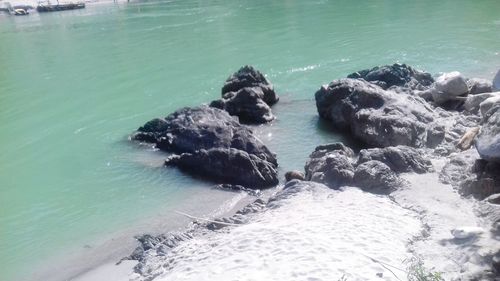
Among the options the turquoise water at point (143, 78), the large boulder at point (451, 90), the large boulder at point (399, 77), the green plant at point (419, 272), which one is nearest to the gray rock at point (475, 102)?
the large boulder at point (451, 90)

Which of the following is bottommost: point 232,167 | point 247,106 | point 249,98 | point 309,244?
point 232,167

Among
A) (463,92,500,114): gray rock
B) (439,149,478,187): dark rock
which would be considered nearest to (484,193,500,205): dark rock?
(439,149,478,187): dark rock

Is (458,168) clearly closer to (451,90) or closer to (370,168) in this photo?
(370,168)

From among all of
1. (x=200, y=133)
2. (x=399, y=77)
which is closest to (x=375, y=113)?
(x=399, y=77)

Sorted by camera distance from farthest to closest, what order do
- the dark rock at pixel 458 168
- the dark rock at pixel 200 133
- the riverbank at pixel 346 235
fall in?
the dark rock at pixel 200 133
the dark rock at pixel 458 168
the riverbank at pixel 346 235

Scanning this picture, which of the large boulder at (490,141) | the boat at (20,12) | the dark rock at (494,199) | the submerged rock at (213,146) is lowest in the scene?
the boat at (20,12)

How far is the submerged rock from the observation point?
17.4m

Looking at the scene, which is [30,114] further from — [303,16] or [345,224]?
[303,16]

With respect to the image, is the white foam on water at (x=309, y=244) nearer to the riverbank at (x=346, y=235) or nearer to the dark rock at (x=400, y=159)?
the riverbank at (x=346, y=235)

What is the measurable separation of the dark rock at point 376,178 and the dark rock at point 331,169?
0.91 ft

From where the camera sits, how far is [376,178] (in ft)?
48.4

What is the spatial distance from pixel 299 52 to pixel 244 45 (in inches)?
202

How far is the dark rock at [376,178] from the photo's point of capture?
14.5 metres

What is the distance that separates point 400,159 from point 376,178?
4.47 ft
